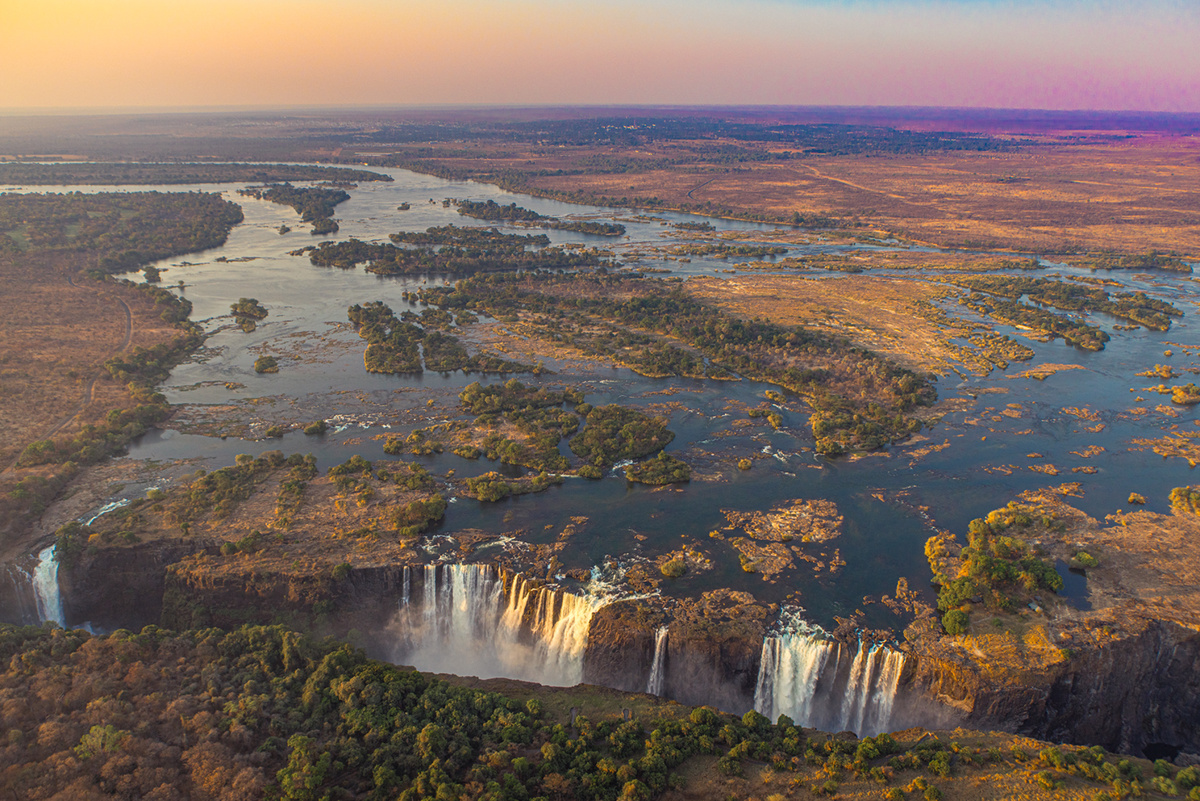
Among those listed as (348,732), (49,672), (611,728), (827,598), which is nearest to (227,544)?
(49,672)

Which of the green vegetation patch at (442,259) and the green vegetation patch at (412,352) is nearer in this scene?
the green vegetation patch at (412,352)

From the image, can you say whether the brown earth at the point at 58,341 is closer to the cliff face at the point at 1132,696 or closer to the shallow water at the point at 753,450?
the shallow water at the point at 753,450

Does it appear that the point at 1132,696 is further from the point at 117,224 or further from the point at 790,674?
the point at 117,224

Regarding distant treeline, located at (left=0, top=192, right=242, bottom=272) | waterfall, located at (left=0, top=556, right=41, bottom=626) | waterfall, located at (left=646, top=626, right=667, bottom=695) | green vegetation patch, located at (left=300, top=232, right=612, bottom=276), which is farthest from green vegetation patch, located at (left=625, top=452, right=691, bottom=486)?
distant treeline, located at (left=0, top=192, right=242, bottom=272)

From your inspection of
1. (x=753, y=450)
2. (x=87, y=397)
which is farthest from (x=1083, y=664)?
(x=87, y=397)

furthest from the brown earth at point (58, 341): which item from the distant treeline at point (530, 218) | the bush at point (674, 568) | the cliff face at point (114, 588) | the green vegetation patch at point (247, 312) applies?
the distant treeline at point (530, 218)

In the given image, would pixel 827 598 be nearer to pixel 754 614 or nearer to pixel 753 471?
pixel 754 614

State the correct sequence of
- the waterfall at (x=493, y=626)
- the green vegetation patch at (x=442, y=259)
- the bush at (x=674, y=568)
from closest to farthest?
1. the waterfall at (x=493, y=626)
2. the bush at (x=674, y=568)
3. the green vegetation patch at (x=442, y=259)
